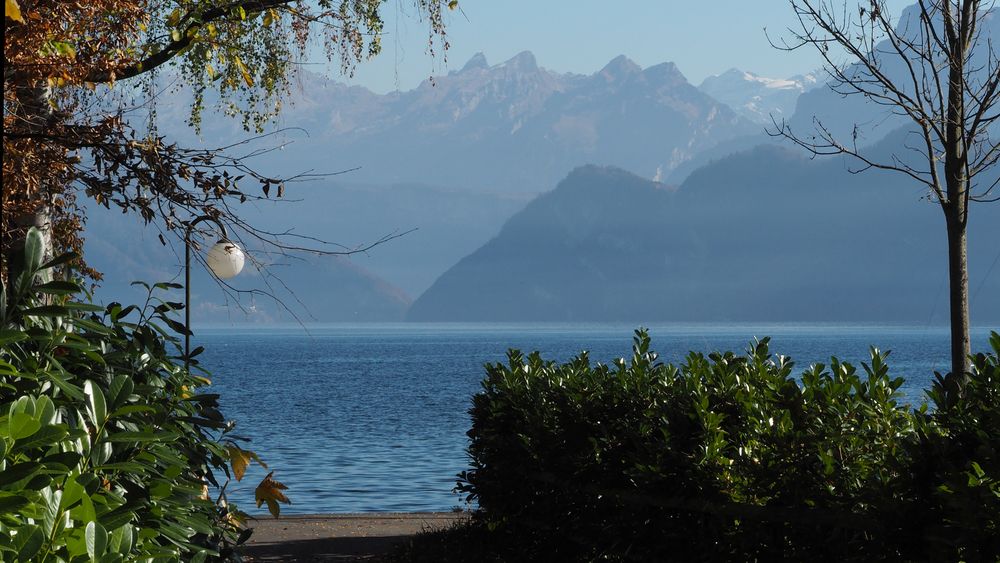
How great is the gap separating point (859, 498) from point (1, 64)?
395 cm

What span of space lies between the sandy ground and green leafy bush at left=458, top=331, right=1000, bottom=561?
2.17m

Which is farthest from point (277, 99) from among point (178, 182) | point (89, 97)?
point (178, 182)

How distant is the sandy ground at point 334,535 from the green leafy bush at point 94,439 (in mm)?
5360

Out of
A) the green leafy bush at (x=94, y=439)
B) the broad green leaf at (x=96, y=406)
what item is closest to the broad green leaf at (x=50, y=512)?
the green leafy bush at (x=94, y=439)

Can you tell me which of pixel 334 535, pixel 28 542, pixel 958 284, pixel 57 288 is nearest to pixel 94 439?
pixel 57 288

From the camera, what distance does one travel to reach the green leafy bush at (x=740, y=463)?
4320 mm

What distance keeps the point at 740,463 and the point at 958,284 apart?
3.30 m

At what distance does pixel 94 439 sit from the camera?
9.43 feet

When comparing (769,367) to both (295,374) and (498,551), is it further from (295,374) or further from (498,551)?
(295,374)

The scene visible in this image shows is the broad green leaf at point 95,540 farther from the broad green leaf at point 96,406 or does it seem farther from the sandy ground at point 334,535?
the sandy ground at point 334,535

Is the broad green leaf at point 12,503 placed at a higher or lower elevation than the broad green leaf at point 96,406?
lower

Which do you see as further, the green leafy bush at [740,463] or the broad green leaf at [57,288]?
the green leafy bush at [740,463]

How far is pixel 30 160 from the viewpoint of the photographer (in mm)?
6199

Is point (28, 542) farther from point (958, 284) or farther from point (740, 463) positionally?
point (958, 284)
